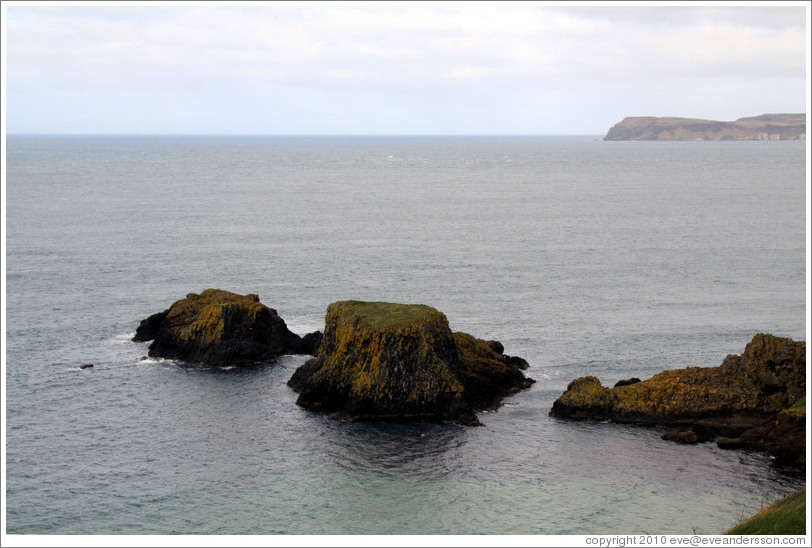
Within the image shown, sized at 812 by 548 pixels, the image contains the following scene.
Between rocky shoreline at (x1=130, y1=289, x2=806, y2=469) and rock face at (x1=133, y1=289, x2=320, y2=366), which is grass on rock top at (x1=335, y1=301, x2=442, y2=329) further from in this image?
rock face at (x1=133, y1=289, x2=320, y2=366)

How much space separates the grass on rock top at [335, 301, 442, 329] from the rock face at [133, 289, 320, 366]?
356 inches

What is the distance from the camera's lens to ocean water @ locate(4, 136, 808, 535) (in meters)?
44.6

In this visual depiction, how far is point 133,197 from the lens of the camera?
189000 millimetres

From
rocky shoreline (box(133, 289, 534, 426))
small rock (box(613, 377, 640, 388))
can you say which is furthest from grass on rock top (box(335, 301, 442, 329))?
small rock (box(613, 377, 640, 388))

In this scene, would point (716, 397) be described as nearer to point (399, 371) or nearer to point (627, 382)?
point (627, 382)

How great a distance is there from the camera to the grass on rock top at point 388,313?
5906cm

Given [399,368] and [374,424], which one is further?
[399,368]

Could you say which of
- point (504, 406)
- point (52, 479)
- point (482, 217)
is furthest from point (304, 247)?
point (52, 479)

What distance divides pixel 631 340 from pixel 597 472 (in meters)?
25.9

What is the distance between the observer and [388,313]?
199 feet

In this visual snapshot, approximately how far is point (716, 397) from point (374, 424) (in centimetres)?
2087

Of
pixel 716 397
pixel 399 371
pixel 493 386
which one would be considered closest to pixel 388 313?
pixel 399 371

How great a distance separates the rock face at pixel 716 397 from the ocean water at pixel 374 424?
2012mm

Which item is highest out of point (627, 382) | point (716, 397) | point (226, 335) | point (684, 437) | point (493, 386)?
point (226, 335)
